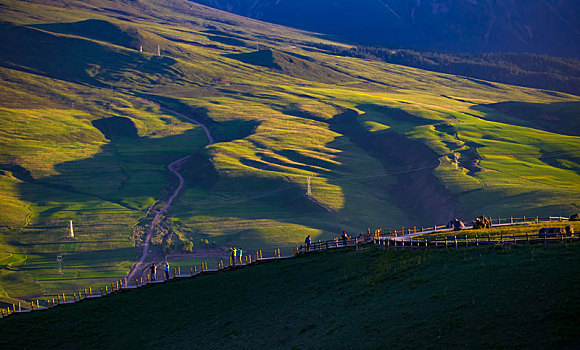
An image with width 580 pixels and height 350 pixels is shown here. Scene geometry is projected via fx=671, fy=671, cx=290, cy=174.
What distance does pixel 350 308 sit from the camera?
46031mm

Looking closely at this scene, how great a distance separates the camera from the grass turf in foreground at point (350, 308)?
117 feet

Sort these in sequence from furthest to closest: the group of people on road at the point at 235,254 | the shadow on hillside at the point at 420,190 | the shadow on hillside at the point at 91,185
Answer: the shadow on hillside at the point at 91,185
the shadow on hillside at the point at 420,190
the group of people on road at the point at 235,254

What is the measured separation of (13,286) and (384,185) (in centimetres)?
9775

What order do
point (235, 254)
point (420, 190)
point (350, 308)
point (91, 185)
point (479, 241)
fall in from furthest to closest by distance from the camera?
point (91, 185) → point (420, 190) → point (235, 254) → point (479, 241) → point (350, 308)

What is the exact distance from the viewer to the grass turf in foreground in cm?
3562

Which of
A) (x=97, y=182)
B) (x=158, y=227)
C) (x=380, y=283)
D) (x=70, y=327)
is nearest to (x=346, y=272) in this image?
(x=380, y=283)

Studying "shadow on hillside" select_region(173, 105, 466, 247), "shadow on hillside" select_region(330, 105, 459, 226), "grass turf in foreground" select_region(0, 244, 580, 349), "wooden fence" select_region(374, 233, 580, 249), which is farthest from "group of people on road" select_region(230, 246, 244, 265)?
"shadow on hillside" select_region(330, 105, 459, 226)

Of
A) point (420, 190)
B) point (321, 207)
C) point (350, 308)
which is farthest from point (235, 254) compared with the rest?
point (420, 190)

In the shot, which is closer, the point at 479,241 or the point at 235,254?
the point at 479,241

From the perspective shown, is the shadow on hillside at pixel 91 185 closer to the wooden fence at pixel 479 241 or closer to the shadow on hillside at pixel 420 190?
the shadow on hillside at pixel 420 190

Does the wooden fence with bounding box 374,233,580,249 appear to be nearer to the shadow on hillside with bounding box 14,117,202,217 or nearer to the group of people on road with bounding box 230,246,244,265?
the group of people on road with bounding box 230,246,244,265

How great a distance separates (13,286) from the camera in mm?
120500

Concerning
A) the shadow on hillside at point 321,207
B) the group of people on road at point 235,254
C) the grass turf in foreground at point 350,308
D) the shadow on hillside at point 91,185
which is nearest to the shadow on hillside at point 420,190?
the shadow on hillside at point 321,207

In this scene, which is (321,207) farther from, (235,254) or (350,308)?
(350,308)
